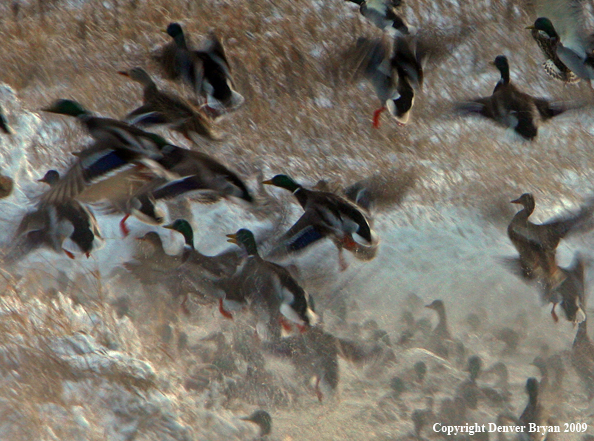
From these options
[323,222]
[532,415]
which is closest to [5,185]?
[323,222]

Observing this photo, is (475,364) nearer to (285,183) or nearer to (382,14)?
(285,183)

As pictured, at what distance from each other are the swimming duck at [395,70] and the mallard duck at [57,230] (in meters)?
0.64

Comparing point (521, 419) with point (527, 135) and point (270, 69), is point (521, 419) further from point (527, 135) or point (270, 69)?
point (270, 69)

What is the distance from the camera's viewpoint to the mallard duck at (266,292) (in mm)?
1106

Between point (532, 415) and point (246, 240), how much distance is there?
2.54 ft

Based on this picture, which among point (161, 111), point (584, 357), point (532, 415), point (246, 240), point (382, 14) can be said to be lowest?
point (532, 415)

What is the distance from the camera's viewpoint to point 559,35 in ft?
3.15

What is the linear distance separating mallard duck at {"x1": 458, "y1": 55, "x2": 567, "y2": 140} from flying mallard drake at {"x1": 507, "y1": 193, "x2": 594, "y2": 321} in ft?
0.67

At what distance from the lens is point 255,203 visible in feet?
3.93

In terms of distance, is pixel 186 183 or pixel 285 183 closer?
pixel 186 183

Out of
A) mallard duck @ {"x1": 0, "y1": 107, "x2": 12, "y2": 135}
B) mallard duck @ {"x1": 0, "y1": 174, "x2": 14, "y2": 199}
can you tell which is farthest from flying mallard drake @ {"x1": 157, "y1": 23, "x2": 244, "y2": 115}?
mallard duck @ {"x1": 0, "y1": 174, "x2": 14, "y2": 199}

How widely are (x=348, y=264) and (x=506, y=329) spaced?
0.41 metres

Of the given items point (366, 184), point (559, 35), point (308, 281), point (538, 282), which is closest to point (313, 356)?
point (308, 281)

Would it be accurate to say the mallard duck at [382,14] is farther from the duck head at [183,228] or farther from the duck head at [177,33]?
the duck head at [183,228]
